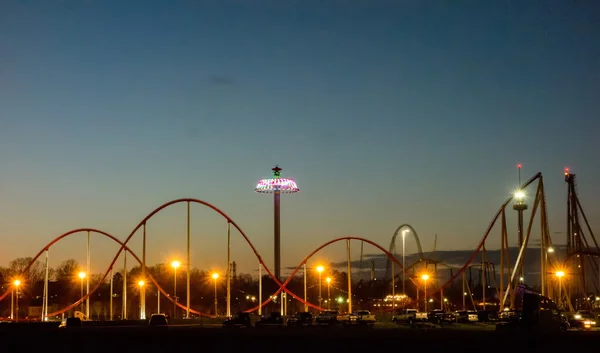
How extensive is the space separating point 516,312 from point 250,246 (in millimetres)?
38802

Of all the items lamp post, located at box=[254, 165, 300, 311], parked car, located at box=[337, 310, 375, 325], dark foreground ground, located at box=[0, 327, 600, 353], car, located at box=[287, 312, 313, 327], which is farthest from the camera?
lamp post, located at box=[254, 165, 300, 311]

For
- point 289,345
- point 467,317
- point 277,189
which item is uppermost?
point 277,189

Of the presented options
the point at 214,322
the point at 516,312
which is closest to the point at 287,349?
the point at 516,312

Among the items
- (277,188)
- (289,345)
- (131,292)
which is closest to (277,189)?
(277,188)

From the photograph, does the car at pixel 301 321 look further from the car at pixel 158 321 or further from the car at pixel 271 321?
the car at pixel 158 321

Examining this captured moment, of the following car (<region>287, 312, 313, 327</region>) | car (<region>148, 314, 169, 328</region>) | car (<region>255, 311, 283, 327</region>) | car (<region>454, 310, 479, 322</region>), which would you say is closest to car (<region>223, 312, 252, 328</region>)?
car (<region>255, 311, 283, 327</region>)

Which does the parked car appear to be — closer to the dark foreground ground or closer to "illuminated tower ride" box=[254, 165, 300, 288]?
the dark foreground ground

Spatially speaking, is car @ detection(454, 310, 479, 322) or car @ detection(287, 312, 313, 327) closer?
car @ detection(287, 312, 313, 327)

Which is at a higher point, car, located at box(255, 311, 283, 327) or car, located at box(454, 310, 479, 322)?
car, located at box(255, 311, 283, 327)

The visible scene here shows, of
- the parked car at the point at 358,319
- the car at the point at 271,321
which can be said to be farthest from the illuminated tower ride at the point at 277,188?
the car at the point at 271,321

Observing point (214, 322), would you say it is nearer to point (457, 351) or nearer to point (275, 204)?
point (457, 351)

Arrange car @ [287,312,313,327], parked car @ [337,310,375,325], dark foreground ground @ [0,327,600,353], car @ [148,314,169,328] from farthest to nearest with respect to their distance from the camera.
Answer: parked car @ [337,310,375,325] → car @ [287,312,313,327] → car @ [148,314,169,328] → dark foreground ground @ [0,327,600,353]

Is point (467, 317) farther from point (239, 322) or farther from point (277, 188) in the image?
point (277, 188)

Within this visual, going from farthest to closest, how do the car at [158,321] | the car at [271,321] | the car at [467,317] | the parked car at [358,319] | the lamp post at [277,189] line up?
the lamp post at [277,189] → the car at [467,317] → the parked car at [358,319] → the car at [271,321] → the car at [158,321]
